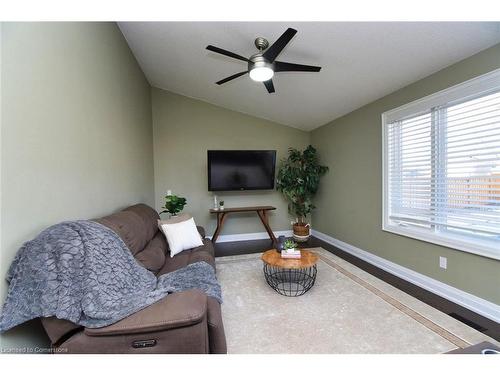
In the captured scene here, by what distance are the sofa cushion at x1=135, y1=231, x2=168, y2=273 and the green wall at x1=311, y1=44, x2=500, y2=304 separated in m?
2.80

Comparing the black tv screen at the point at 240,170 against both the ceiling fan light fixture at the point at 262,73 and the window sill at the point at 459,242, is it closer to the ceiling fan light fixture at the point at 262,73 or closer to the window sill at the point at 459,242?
the ceiling fan light fixture at the point at 262,73

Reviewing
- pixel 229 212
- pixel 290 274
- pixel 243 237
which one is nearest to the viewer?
pixel 290 274

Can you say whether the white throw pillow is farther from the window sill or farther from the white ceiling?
the window sill

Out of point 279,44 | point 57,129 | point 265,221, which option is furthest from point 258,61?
point 265,221

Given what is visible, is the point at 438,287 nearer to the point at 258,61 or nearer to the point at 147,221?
the point at 258,61

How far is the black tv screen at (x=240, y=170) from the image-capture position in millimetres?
4066

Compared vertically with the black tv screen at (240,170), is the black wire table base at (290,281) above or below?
below

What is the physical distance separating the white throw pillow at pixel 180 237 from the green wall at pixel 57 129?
610mm

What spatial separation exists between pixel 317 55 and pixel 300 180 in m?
2.35

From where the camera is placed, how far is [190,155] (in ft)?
14.2

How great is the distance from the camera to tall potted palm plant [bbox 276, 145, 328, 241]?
4.31m

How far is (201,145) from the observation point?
437cm

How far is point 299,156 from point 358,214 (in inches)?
63.9

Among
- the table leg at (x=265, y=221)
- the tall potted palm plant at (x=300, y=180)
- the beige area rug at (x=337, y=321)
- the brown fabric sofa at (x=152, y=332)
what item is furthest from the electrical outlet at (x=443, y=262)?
the table leg at (x=265, y=221)
